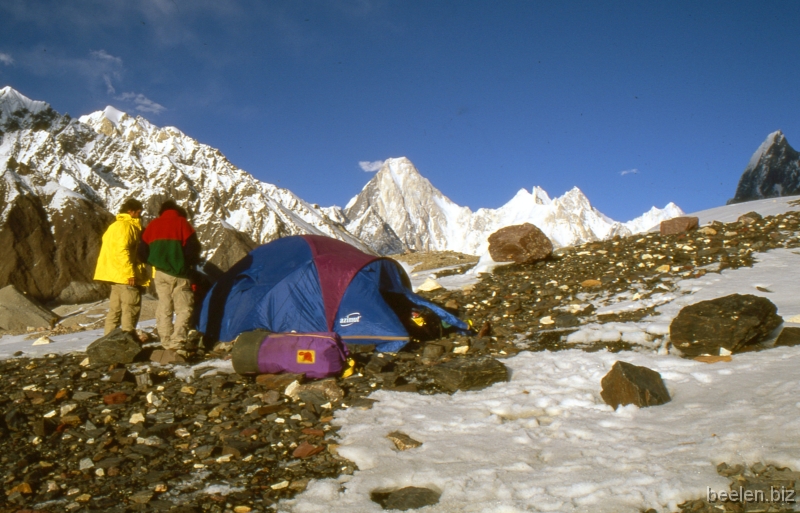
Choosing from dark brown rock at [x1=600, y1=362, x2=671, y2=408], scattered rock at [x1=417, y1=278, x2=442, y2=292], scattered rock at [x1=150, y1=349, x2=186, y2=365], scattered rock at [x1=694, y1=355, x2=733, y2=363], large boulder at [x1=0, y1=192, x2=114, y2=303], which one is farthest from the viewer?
large boulder at [x1=0, y1=192, x2=114, y2=303]

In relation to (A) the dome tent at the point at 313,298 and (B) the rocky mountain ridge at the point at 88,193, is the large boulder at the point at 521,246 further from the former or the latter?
(B) the rocky mountain ridge at the point at 88,193

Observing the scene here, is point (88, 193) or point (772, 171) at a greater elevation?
point (772, 171)

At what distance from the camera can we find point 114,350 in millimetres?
7137

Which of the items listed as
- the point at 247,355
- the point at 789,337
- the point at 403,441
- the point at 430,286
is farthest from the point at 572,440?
the point at 430,286

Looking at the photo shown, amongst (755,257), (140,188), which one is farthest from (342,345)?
(140,188)

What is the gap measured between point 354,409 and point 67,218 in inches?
3801

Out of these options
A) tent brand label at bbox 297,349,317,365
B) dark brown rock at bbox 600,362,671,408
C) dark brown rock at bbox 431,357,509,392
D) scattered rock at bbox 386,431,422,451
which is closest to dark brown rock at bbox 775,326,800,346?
dark brown rock at bbox 600,362,671,408

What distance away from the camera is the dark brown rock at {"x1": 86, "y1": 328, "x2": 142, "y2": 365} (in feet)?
23.3

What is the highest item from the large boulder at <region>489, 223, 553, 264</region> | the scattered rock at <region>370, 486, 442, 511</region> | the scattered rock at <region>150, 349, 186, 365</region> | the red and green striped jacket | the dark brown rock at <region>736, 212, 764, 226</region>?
the dark brown rock at <region>736, 212, 764, 226</region>

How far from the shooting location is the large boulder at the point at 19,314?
53.9ft

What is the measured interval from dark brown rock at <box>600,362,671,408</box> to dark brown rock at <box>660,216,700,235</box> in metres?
11.4

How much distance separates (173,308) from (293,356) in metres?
2.74

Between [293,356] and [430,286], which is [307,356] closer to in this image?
[293,356]

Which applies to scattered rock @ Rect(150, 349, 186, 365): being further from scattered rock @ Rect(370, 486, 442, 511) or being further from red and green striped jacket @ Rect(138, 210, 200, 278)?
scattered rock @ Rect(370, 486, 442, 511)
